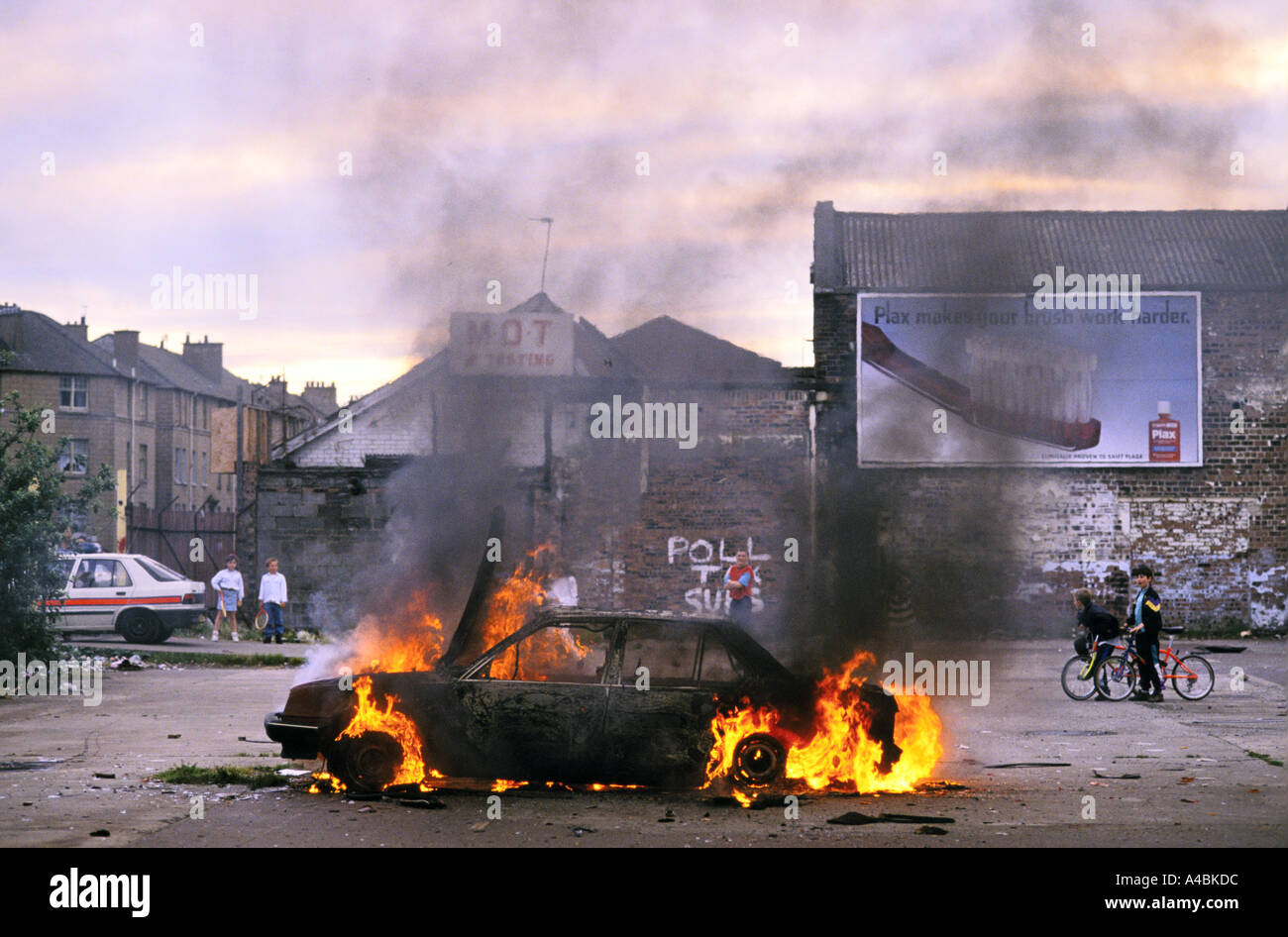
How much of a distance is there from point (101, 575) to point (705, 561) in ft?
39.2

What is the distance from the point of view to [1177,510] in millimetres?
29125

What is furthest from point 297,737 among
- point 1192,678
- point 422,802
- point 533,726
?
point 1192,678

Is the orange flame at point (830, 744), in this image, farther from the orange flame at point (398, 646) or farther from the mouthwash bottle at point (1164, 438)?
the mouthwash bottle at point (1164, 438)

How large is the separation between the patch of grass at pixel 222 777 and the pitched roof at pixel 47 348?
48691 mm

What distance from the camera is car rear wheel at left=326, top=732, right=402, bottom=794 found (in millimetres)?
9305

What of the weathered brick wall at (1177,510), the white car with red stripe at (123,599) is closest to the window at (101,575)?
the white car with red stripe at (123,599)

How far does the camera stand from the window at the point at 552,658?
9469 millimetres

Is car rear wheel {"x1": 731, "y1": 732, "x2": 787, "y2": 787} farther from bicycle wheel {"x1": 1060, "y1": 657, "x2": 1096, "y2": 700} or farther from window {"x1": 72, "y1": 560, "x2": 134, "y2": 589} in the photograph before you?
window {"x1": 72, "y1": 560, "x2": 134, "y2": 589}

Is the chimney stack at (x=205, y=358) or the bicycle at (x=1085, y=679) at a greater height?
the chimney stack at (x=205, y=358)

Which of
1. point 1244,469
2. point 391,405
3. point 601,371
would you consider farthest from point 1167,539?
point 391,405

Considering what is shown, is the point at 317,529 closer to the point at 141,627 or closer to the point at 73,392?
the point at 141,627

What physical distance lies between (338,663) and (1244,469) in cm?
2392

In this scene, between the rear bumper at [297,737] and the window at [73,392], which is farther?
the window at [73,392]

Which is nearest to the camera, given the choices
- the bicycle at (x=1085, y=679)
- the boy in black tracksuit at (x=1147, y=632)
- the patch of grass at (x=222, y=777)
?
the patch of grass at (x=222, y=777)
